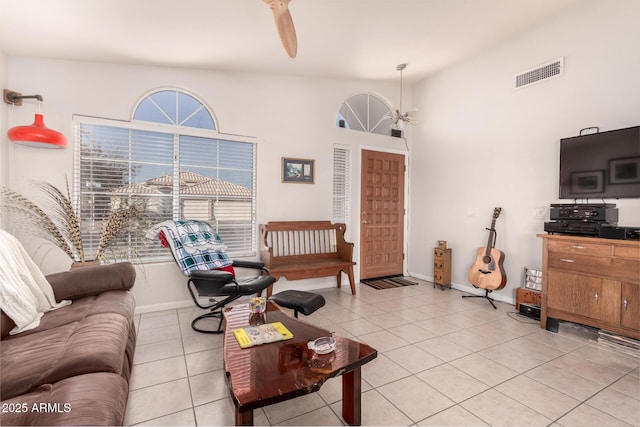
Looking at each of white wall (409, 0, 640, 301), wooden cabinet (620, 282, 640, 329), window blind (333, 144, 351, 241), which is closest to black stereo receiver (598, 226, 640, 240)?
wooden cabinet (620, 282, 640, 329)

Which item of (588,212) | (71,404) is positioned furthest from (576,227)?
(71,404)

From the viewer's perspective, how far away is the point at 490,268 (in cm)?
370

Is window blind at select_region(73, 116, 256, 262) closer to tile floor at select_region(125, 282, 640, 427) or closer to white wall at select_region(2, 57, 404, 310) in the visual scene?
white wall at select_region(2, 57, 404, 310)

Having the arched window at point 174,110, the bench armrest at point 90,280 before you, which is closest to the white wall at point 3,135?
the arched window at point 174,110

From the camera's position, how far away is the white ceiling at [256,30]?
237 centimetres

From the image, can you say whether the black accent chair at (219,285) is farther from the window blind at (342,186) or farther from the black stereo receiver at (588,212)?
the black stereo receiver at (588,212)

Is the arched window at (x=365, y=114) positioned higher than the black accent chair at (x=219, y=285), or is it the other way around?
the arched window at (x=365, y=114)

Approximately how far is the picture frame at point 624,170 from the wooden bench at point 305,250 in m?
2.76

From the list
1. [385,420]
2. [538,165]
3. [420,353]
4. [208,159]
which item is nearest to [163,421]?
[385,420]

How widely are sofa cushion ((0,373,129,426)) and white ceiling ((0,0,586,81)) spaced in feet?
8.43

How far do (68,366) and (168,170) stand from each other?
257cm

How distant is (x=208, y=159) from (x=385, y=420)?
10.7ft

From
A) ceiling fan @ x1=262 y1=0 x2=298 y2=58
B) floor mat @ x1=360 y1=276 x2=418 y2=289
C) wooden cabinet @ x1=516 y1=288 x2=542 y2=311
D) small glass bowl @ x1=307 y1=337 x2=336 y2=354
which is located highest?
ceiling fan @ x1=262 y1=0 x2=298 y2=58

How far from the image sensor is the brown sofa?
3.45ft
